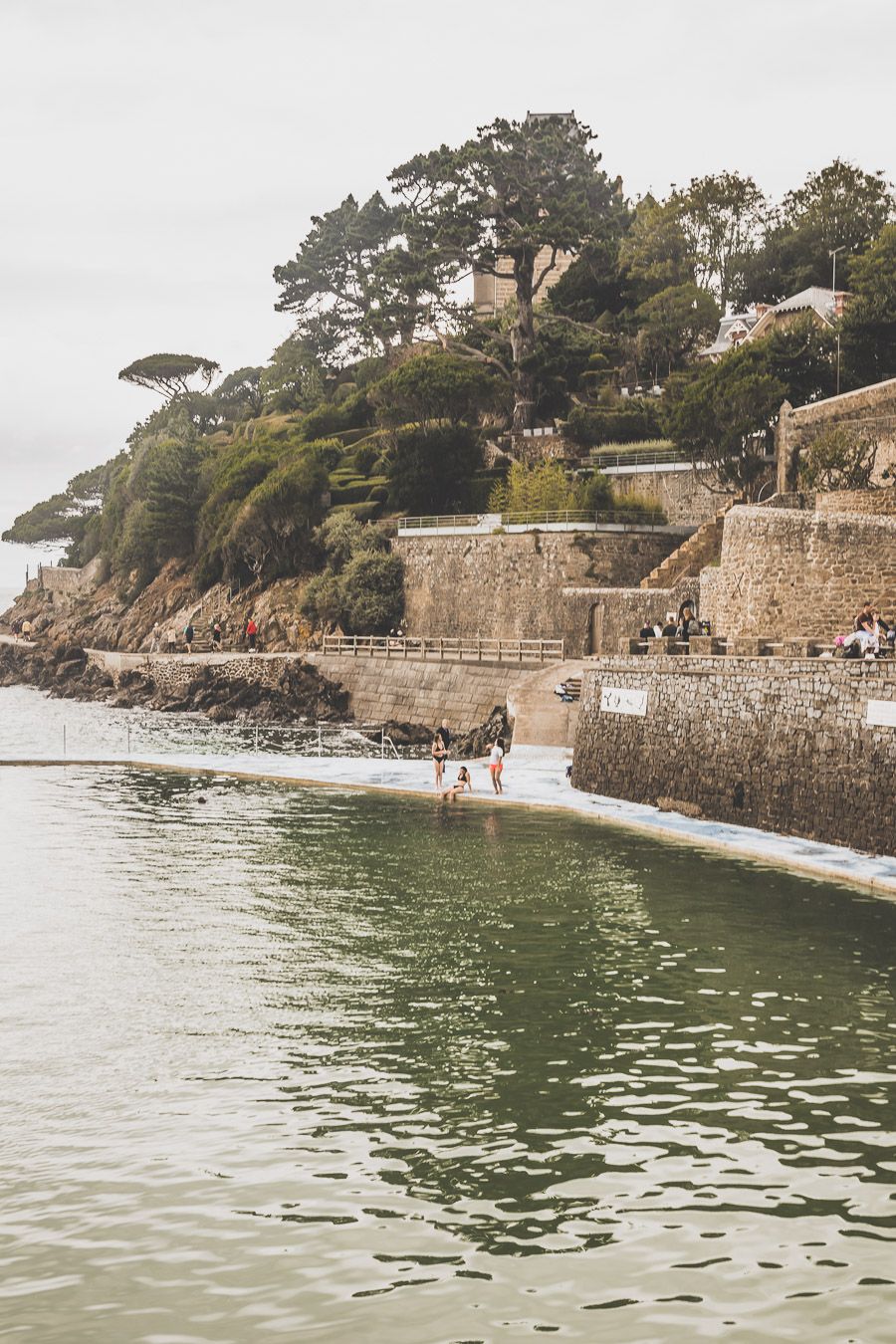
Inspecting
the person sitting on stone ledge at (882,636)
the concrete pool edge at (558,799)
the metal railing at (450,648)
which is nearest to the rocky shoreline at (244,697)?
the metal railing at (450,648)

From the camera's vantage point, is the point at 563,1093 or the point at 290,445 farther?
the point at 290,445

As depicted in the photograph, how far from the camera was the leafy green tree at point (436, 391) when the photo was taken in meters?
62.9

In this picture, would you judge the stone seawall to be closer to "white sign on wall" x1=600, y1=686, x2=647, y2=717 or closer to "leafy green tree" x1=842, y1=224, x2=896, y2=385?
"white sign on wall" x1=600, y1=686, x2=647, y2=717

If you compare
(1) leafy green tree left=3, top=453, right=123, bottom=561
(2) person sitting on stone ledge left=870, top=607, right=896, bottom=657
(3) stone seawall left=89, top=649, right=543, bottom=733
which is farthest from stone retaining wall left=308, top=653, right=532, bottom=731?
(1) leafy green tree left=3, top=453, right=123, bottom=561

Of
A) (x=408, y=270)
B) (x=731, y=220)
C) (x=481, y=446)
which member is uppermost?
(x=731, y=220)

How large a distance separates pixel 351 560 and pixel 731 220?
41.4 metres

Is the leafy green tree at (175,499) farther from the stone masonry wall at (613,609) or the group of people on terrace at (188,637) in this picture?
the stone masonry wall at (613,609)

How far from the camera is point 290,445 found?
72.6 meters

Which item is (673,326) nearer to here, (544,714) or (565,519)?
(565,519)

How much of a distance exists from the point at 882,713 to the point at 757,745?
3.20m

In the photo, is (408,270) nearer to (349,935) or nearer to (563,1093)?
(349,935)

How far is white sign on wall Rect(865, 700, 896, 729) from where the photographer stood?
19359 millimetres

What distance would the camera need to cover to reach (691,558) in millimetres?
45906

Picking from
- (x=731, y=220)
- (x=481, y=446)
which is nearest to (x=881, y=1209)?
(x=481, y=446)
